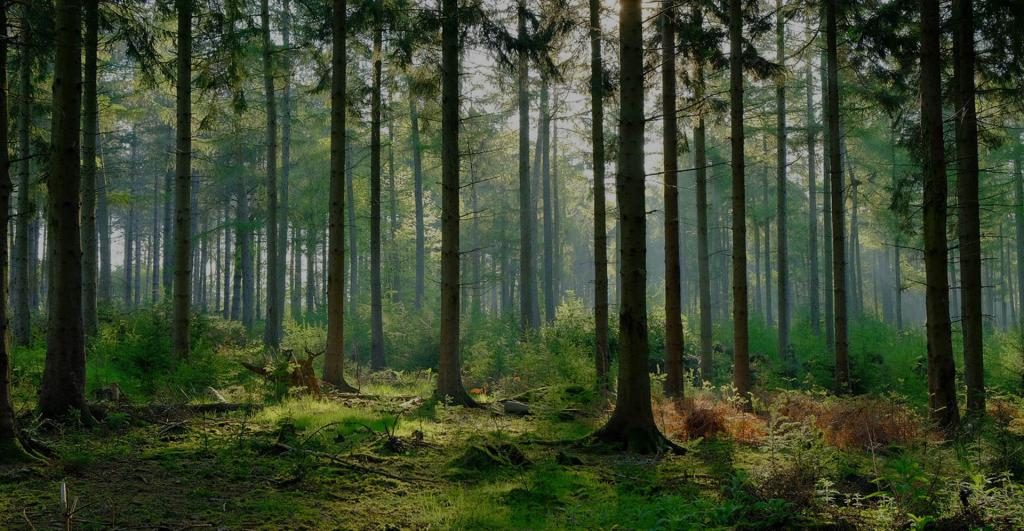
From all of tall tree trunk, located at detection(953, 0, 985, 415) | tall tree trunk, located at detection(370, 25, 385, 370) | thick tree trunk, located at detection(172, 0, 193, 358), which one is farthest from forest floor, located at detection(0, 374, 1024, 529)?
tall tree trunk, located at detection(370, 25, 385, 370)

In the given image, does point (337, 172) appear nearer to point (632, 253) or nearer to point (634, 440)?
point (632, 253)

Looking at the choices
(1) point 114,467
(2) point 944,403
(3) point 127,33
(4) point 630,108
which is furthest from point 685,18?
(1) point 114,467

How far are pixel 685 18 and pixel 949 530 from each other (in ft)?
33.5

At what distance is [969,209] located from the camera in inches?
442

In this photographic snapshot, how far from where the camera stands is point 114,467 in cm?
618

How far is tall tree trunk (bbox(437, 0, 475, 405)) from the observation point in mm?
12070

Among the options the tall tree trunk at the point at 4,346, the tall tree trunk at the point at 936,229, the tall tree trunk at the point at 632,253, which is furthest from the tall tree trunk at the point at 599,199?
the tall tree trunk at the point at 4,346

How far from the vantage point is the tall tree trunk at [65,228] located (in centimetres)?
714

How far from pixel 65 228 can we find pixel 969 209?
42.2ft

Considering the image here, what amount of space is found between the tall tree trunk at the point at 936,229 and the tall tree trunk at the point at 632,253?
4327mm

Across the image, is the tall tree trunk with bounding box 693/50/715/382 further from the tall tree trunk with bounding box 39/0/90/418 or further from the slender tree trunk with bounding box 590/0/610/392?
the tall tree trunk with bounding box 39/0/90/418

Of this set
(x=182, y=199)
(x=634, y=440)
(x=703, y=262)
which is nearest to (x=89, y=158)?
(x=182, y=199)

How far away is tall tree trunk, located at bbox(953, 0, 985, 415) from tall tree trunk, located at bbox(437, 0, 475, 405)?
811cm

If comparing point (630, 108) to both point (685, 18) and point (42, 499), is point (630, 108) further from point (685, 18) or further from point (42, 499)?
point (42, 499)
